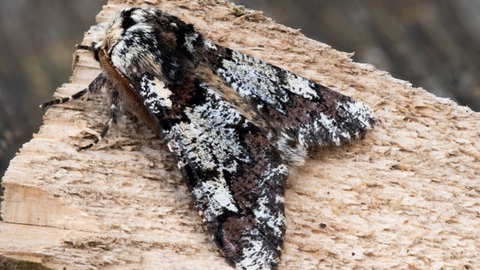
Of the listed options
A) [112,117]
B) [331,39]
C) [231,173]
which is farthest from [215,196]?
[331,39]

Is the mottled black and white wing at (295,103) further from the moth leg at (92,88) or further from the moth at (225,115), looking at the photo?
the moth leg at (92,88)

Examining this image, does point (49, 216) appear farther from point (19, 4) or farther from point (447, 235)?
point (19, 4)

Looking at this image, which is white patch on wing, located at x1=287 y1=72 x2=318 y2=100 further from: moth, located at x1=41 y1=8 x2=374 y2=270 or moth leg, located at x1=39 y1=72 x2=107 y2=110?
moth leg, located at x1=39 y1=72 x2=107 y2=110

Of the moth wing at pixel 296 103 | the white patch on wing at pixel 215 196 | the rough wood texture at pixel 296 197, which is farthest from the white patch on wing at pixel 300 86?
the white patch on wing at pixel 215 196

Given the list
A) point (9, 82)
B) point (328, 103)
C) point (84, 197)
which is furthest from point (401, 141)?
point (9, 82)

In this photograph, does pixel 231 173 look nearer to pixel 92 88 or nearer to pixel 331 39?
pixel 92 88

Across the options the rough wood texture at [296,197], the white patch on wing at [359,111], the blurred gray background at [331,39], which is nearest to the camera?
Answer: the rough wood texture at [296,197]
